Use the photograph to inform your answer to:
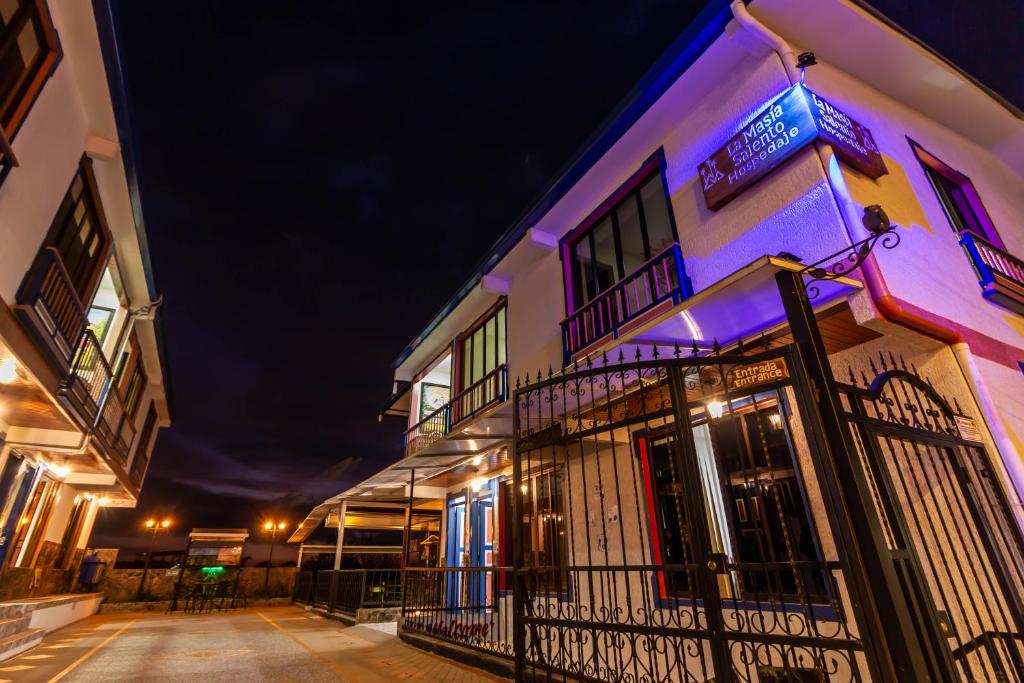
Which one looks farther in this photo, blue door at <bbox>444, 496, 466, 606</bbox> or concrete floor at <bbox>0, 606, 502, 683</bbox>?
blue door at <bbox>444, 496, 466, 606</bbox>

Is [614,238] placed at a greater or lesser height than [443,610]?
greater

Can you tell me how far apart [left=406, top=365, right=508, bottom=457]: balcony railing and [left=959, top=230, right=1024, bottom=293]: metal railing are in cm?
800

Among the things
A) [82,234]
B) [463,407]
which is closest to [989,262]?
[463,407]

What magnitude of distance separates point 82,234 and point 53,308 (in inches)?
82.9

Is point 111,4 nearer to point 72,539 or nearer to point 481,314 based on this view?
point 481,314

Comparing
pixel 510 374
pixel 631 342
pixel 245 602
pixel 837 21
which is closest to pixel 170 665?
pixel 510 374

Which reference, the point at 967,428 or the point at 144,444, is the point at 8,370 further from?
the point at 144,444

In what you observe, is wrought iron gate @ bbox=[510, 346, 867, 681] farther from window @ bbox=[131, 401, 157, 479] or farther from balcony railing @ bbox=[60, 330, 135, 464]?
window @ bbox=[131, 401, 157, 479]

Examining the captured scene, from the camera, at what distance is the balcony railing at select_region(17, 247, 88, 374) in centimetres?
629

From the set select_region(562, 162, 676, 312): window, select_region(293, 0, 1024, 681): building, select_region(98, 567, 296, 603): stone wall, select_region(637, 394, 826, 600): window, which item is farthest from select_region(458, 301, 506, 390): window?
select_region(98, 567, 296, 603): stone wall

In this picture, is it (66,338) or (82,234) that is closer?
(66,338)

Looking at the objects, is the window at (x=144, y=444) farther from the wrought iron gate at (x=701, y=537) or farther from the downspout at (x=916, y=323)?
the downspout at (x=916, y=323)

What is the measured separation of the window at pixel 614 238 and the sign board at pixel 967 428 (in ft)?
15.4

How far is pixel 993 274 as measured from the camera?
6195 mm
